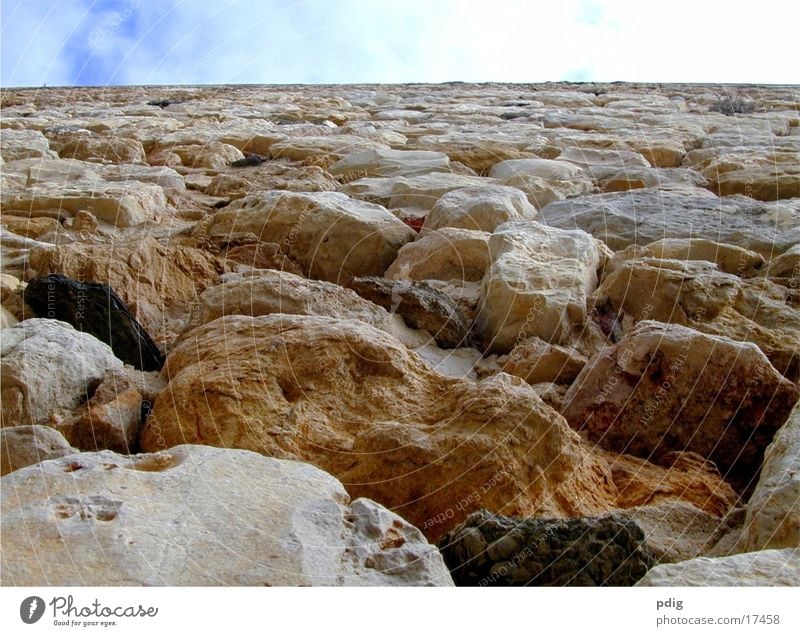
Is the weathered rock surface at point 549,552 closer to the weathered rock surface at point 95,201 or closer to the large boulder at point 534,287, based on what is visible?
the large boulder at point 534,287

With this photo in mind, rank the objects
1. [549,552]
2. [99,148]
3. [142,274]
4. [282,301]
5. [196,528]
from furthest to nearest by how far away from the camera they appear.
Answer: [99,148] < [142,274] < [282,301] < [549,552] < [196,528]

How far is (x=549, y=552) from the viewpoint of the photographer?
5.84ft

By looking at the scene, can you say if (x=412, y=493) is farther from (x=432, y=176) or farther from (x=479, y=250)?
(x=432, y=176)

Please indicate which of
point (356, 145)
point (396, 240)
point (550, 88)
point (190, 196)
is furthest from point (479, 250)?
point (550, 88)

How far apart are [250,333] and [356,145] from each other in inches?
155

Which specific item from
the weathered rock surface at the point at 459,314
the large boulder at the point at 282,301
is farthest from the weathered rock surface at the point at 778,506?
the large boulder at the point at 282,301

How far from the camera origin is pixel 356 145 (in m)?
6.34

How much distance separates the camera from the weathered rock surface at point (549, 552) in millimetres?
1761

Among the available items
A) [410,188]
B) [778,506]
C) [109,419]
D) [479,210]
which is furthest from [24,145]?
[778,506]

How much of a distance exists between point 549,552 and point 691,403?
0.99 metres

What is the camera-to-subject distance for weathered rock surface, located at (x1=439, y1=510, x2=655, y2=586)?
176 centimetres

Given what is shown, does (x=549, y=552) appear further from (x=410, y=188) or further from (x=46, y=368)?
(x=410, y=188)

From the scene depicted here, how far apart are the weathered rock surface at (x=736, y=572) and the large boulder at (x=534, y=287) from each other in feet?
4.66

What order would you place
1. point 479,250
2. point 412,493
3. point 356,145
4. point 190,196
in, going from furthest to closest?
point 356,145 → point 190,196 → point 479,250 → point 412,493
